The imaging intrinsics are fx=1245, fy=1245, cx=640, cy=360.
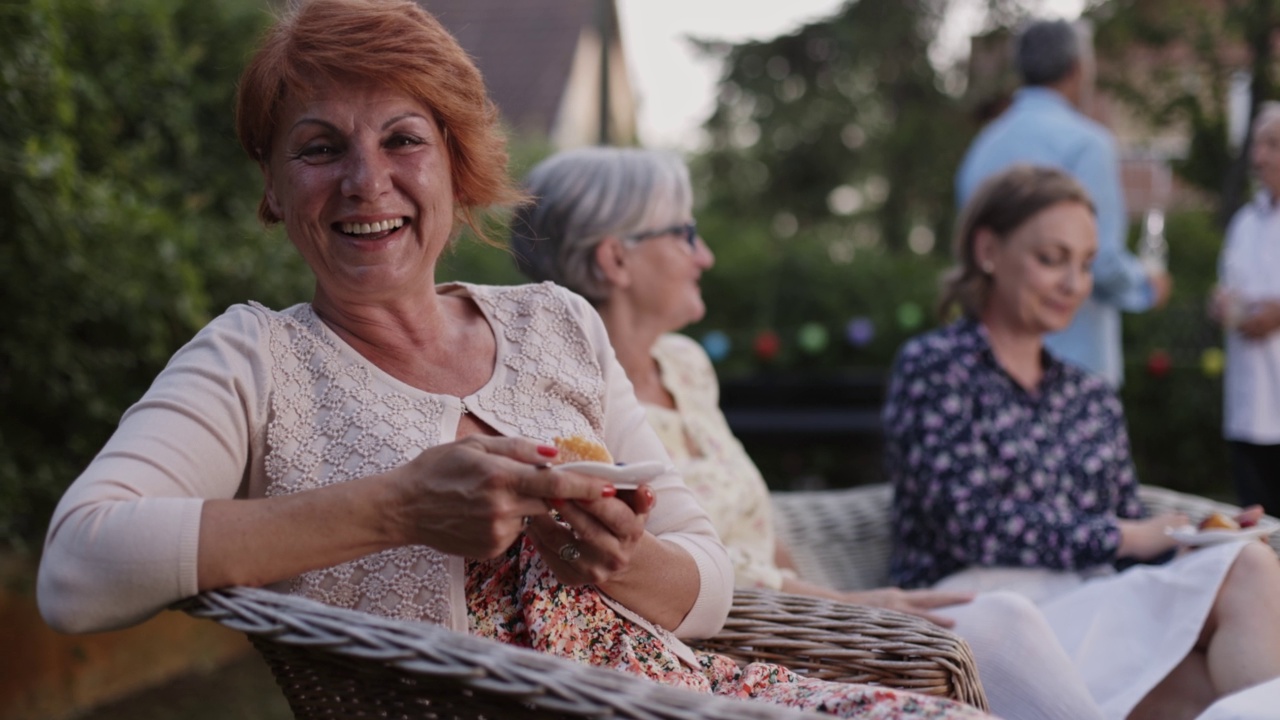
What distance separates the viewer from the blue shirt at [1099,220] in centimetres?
445

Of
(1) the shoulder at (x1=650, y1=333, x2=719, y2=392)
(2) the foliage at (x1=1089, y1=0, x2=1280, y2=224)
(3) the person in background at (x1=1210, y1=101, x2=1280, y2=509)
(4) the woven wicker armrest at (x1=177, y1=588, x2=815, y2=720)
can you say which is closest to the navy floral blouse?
(1) the shoulder at (x1=650, y1=333, x2=719, y2=392)

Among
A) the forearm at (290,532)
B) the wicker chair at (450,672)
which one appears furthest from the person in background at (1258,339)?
the forearm at (290,532)

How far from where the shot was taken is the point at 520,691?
4.70 feet

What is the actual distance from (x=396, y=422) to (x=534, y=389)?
278 mm

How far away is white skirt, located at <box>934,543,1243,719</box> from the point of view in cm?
264

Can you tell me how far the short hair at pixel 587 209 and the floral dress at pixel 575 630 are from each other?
3.55 feet

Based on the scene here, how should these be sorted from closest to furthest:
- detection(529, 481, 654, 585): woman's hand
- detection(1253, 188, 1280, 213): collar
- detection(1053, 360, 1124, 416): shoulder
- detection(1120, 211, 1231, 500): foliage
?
detection(529, 481, 654, 585): woman's hand → detection(1053, 360, 1124, 416): shoulder → detection(1253, 188, 1280, 213): collar → detection(1120, 211, 1231, 500): foliage

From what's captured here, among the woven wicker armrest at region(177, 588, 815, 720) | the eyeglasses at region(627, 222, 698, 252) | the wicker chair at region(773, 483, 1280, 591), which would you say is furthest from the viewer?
the wicker chair at region(773, 483, 1280, 591)

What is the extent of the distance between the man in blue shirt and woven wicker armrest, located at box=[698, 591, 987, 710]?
2.53m

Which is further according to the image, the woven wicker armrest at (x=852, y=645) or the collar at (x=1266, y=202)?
the collar at (x=1266, y=202)

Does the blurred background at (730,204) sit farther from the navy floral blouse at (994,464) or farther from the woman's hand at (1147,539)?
the woman's hand at (1147,539)

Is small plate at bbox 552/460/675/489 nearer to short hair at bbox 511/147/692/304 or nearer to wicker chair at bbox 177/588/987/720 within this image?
wicker chair at bbox 177/588/987/720

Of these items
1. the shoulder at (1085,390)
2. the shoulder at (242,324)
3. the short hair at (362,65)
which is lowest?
the shoulder at (1085,390)

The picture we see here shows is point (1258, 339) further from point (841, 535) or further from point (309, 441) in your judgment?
point (309, 441)
